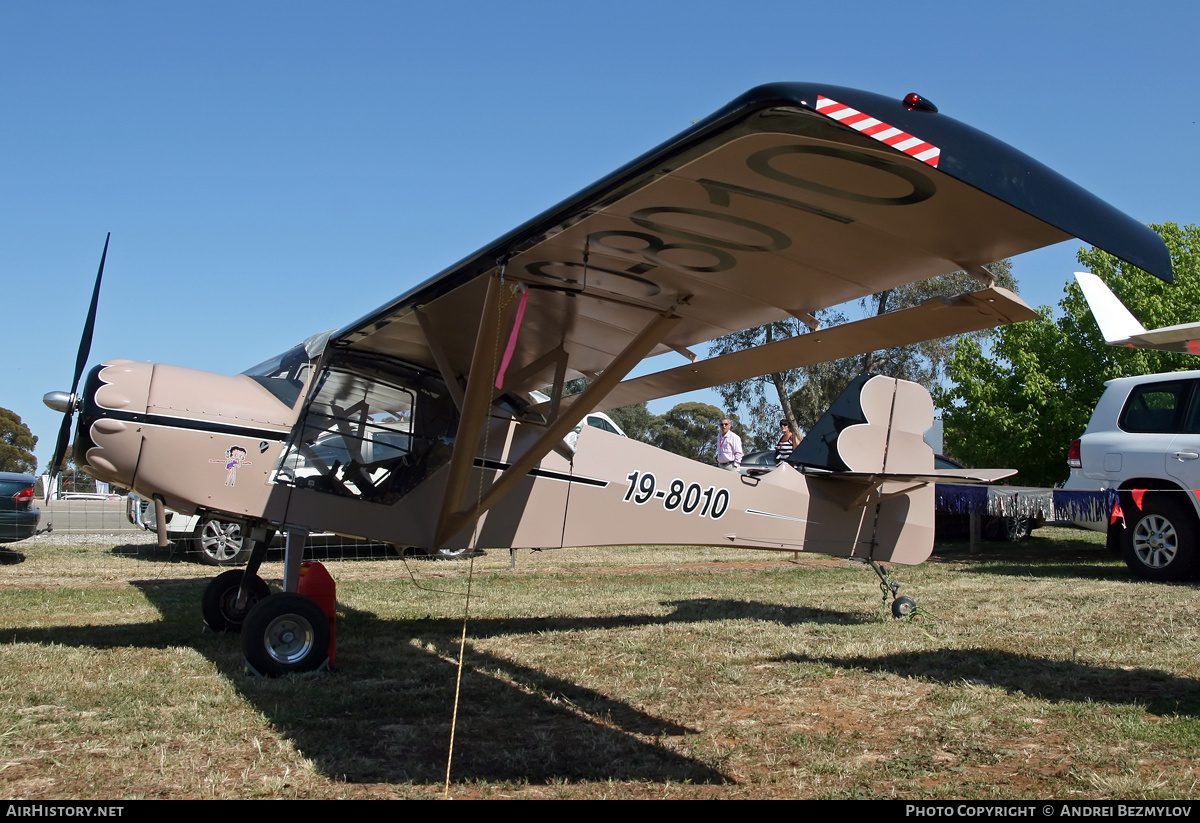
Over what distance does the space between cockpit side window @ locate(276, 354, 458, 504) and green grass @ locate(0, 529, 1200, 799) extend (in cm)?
129

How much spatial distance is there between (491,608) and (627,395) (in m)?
2.91

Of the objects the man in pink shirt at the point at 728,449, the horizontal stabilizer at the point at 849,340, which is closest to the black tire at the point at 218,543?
the horizontal stabilizer at the point at 849,340

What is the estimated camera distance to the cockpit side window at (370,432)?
6.25m

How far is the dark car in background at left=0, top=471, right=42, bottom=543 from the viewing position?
41.0ft

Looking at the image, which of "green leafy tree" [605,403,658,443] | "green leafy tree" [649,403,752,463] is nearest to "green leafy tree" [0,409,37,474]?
"green leafy tree" [605,403,658,443]

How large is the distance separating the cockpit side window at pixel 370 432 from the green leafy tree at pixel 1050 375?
45.7ft

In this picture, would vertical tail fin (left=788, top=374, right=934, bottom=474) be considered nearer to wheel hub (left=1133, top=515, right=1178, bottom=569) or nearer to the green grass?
the green grass

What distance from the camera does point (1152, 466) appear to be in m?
10.2

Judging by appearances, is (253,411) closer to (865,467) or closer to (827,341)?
(827,341)

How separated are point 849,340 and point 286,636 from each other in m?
4.04

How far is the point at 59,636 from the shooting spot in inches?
267

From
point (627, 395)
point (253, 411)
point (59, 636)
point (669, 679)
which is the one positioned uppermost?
point (627, 395)

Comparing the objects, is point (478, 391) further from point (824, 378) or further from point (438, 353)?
point (824, 378)

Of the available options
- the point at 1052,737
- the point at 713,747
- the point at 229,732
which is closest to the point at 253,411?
the point at 229,732
